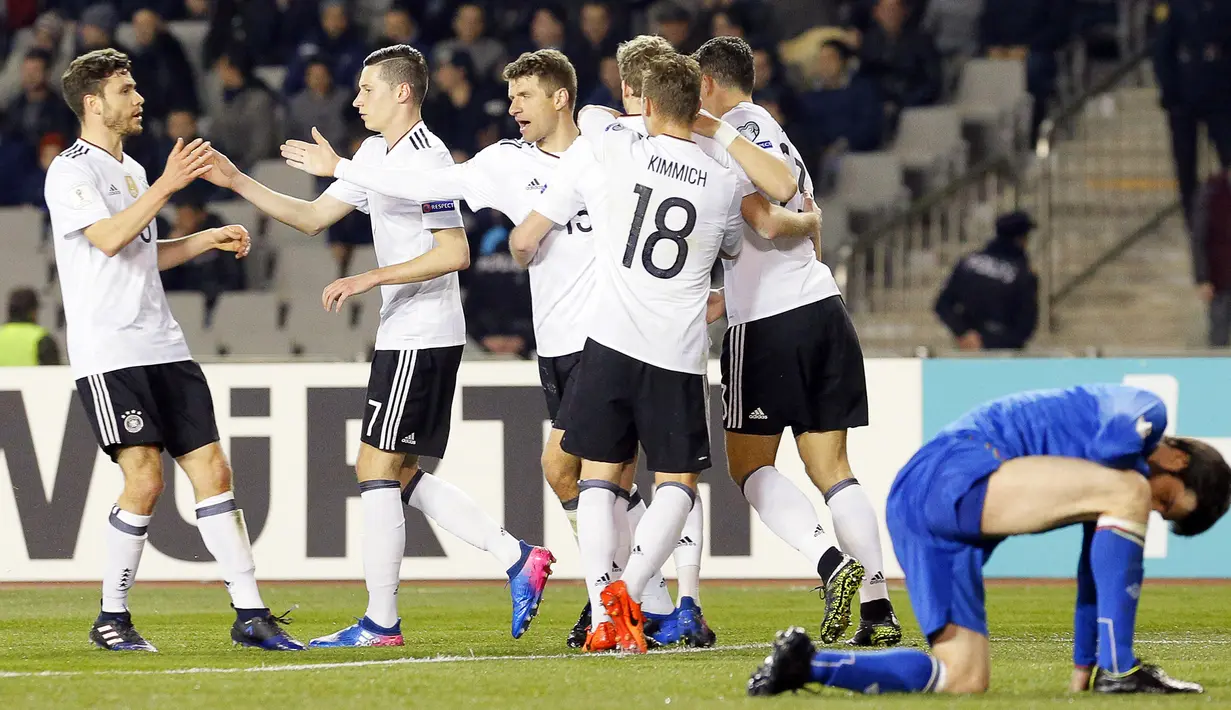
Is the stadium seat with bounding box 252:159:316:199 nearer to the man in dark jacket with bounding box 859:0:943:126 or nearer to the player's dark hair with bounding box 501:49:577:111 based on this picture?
the man in dark jacket with bounding box 859:0:943:126

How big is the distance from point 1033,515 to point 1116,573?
0.88 feet

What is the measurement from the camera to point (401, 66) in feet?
23.4

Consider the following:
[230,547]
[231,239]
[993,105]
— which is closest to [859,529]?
[230,547]

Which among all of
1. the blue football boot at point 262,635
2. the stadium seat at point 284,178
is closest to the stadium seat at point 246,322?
the stadium seat at point 284,178

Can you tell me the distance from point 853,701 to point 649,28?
11.9 meters

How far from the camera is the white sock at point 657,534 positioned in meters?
6.38

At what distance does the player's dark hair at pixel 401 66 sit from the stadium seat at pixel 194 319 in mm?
7749

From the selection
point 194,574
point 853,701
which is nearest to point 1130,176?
point 194,574

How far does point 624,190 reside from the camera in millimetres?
6441

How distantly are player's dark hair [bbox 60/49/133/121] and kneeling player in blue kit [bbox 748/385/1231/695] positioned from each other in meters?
3.70

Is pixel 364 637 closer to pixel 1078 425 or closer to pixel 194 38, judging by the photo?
pixel 1078 425

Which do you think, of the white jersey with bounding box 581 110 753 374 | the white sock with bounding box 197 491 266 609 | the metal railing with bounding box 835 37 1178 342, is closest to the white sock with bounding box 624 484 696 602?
the white jersey with bounding box 581 110 753 374

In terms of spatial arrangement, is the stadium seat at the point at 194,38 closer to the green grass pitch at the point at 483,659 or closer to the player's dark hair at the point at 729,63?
the green grass pitch at the point at 483,659

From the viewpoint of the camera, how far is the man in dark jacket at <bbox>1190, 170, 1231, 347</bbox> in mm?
13438
